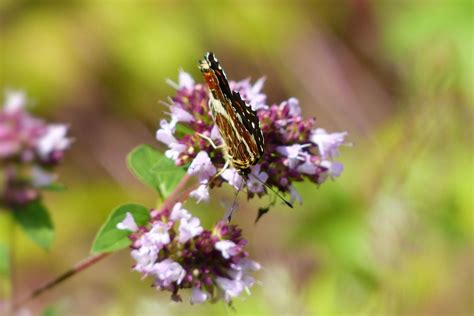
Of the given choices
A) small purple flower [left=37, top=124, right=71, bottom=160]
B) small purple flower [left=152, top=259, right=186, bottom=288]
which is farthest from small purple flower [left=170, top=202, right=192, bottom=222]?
small purple flower [left=37, top=124, right=71, bottom=160]

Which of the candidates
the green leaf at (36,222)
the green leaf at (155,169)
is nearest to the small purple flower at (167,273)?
the green leaf at (155,169)

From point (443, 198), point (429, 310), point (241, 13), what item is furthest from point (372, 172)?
point (241, 13)

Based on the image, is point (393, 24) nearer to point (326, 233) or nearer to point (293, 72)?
point (293, 72)

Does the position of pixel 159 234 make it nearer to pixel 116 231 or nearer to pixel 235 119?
pixel 116 231

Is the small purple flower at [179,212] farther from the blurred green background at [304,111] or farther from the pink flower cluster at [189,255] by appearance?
the blurred green background at [304,111]

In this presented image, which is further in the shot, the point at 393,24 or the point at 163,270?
the point at 393,24

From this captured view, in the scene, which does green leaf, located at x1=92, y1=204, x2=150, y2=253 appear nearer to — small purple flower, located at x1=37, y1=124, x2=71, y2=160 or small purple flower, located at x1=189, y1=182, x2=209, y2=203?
small purple flower, located at x1=189, y1=182, x2=209, y2=203
